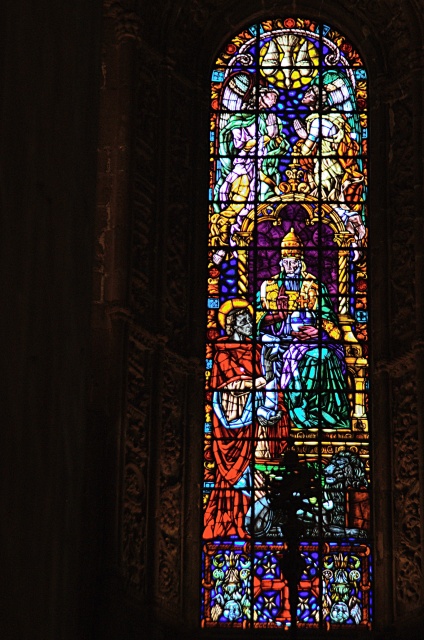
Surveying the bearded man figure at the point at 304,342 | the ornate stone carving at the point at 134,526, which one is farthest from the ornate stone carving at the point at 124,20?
the ornate stone carving at the point at 134,526

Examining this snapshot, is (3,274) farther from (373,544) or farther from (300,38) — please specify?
(300,38)

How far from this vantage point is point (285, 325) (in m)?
12.5

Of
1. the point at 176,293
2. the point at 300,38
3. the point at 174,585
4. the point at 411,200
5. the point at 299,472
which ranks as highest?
the point at 300,38

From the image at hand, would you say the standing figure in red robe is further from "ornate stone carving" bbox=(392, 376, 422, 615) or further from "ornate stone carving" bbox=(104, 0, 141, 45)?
"ornate stone carving" bbox=(104, 0, 141, 45)

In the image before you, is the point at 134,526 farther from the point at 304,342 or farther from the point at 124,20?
the point at 124,20

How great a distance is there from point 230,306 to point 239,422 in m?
1.17

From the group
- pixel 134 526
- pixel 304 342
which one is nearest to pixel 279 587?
pixel 134 526

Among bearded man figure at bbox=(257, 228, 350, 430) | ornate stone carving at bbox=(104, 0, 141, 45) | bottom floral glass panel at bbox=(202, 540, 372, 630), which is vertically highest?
ornate stone carving at bbox=(104, 0, 141, 45)

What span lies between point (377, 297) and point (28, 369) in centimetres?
1123

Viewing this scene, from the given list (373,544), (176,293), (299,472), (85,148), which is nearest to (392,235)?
(176,293)

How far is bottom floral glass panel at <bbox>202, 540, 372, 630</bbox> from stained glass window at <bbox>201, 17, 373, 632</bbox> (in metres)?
0.01

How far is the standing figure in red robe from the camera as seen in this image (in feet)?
38.6

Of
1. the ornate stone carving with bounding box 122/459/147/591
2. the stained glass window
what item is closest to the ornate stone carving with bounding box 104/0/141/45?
the stained glass window

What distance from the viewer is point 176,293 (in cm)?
1213
